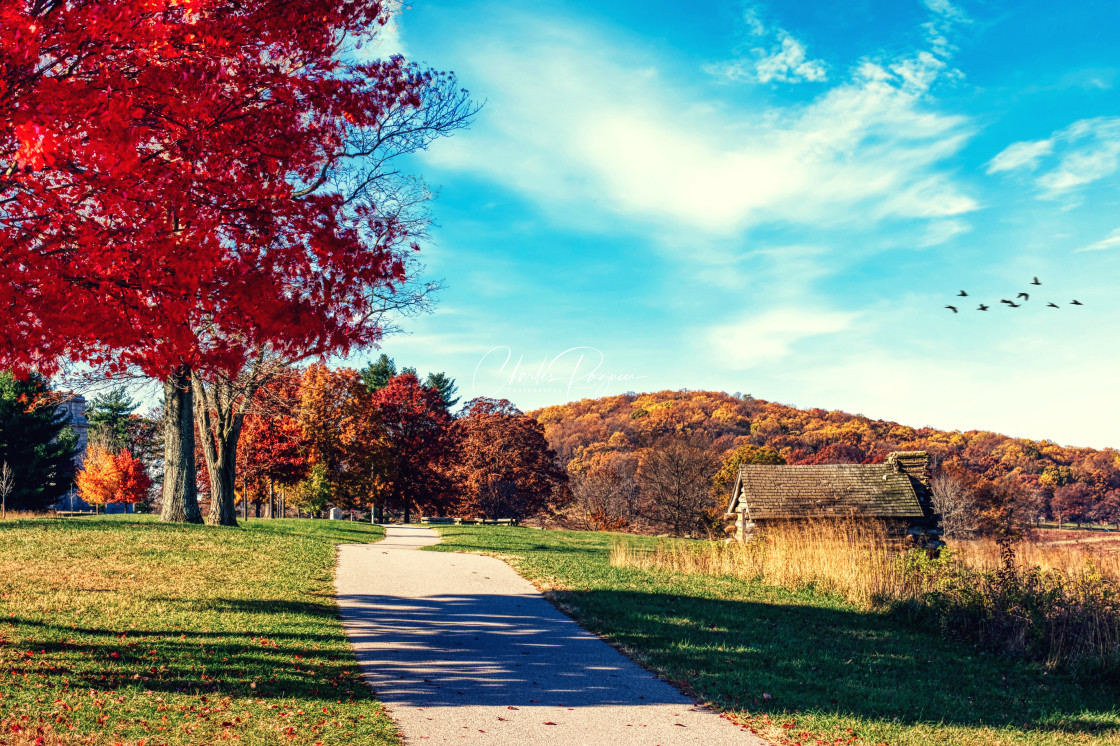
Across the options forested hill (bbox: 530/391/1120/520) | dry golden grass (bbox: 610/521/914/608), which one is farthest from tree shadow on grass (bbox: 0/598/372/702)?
forested hill (bbox: 530/391/1120/520)

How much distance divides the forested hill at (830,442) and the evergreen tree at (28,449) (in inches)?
1616

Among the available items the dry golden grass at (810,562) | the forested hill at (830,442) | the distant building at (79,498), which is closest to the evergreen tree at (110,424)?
the distant building at (79,498)

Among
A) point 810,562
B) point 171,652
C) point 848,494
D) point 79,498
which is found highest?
point 848,494

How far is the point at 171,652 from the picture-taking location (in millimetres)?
6949

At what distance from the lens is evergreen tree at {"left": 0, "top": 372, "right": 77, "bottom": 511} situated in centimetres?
3653

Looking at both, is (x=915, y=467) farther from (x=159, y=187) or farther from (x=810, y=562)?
(x=159, y=187)

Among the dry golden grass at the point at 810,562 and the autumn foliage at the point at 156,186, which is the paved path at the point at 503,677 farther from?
the dry golden grass at the point at 810,562

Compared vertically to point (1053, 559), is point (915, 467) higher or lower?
higher

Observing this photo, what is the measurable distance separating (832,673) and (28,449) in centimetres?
4518

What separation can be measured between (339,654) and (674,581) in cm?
792

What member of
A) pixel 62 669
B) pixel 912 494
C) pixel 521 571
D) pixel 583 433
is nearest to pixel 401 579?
pixel 521 571

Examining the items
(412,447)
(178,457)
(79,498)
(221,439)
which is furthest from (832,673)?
(79,498)

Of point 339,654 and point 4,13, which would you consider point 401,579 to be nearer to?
point 339,654

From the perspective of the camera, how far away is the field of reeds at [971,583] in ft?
30.6
